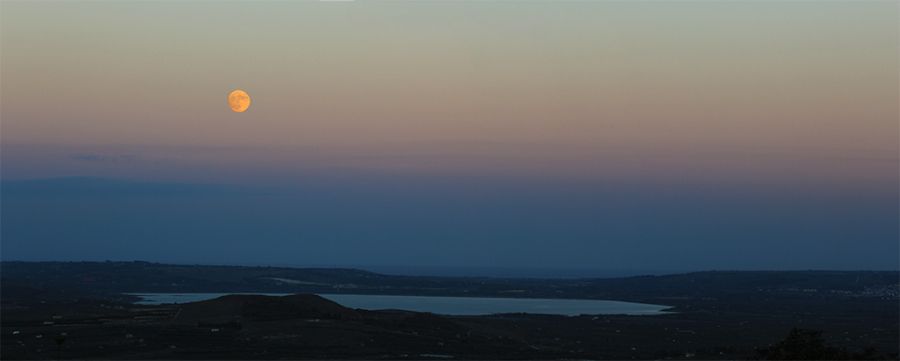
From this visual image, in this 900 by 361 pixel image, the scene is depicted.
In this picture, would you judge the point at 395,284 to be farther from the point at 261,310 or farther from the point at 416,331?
the point at 416,331

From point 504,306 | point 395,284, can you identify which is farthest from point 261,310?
point 395,284

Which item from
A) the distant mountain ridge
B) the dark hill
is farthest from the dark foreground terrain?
the distant mountain ridge

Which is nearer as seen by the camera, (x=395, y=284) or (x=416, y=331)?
(x=416, y=331)

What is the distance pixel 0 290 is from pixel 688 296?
84.0 m

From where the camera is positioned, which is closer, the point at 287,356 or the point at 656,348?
the point at 287,356

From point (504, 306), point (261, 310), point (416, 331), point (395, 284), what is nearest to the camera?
point (416, 331)

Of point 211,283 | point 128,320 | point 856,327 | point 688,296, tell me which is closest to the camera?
point 128,320

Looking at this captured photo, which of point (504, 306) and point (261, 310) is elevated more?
point (504, 306)

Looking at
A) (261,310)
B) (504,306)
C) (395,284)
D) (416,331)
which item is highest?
(395,284)

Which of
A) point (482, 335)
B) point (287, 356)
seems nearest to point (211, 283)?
point (482, 335)

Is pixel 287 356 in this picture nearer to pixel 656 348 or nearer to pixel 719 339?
pixel 656 348

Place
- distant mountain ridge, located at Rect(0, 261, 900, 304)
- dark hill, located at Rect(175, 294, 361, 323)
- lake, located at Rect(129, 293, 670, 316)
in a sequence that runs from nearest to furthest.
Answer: dark hill, located at Rect(175, 294, 361, 323), lake, located at Rect(129, 293, 670, 316), distant mountain ridge, located at Rect(0, 261, 900, 304)

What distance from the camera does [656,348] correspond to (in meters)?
67.8

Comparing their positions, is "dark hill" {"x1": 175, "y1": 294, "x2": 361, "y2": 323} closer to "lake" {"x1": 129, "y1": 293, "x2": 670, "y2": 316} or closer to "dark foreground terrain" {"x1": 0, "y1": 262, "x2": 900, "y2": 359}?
"dark foreground terrain" {"x1": 0, "y1": 262, "x2": 900, "y2": 359}
